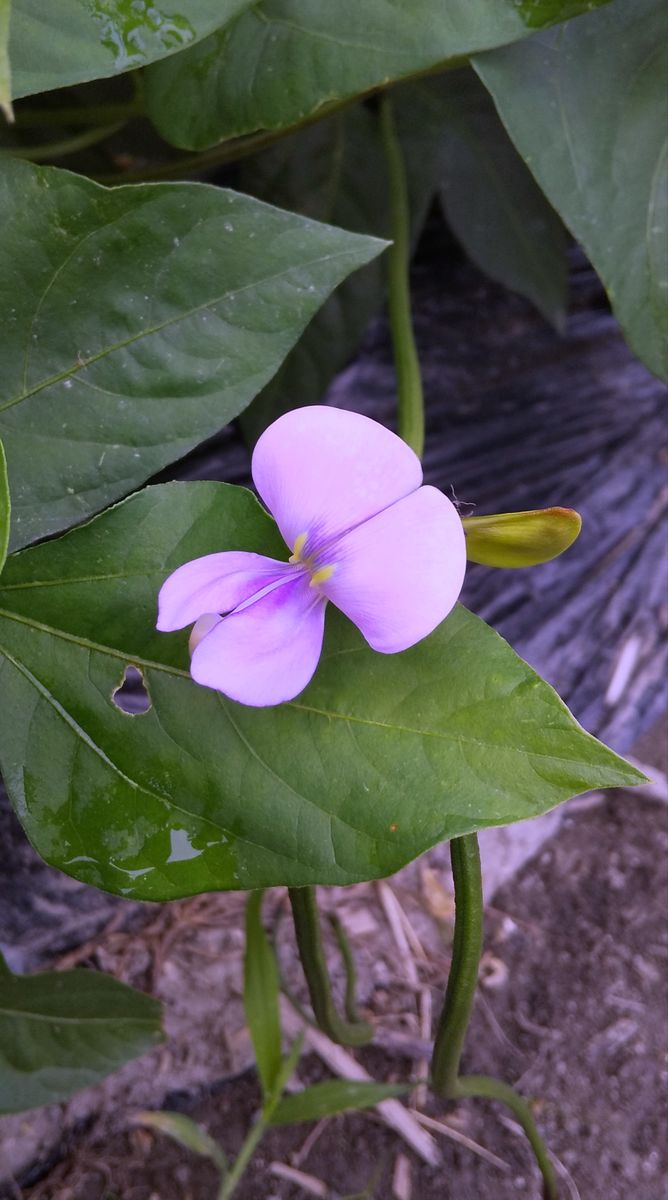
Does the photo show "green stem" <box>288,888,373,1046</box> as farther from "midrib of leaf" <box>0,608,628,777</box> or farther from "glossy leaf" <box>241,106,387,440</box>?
"glossy leaf" <box>241,106,387,440</box>

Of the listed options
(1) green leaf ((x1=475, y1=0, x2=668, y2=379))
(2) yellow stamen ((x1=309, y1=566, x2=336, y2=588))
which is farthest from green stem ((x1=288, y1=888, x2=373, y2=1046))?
(1) green leaf ((x1=475, y1=0, x2=668, y2=379))

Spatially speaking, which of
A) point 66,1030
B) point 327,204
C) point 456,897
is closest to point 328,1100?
point 66,1030

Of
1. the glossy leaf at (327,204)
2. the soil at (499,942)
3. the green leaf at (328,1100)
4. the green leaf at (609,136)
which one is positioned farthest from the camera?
the glossy leaf at (327,204)

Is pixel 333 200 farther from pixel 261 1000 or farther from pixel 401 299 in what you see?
pixel 261 1000

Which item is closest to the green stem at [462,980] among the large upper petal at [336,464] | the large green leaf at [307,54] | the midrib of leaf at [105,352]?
the large upper petal at [336,464]

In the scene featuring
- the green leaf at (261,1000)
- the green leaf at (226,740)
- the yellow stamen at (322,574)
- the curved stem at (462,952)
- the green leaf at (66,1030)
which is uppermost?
the yellow stamen at (322,574)

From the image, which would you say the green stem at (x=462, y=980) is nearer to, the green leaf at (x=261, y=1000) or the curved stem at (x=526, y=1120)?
the curved stem at (x=526, y=1120)

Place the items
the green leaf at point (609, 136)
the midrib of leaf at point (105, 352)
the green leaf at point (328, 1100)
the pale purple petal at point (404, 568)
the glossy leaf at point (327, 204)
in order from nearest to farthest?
the pale purple petal at point (404, 568) < the midrib of leaf at point (105, 352) < the green leaf at point (609, 136) < the green leaf at point (328, 1100) < the glossy leaf at point (327, 204)
